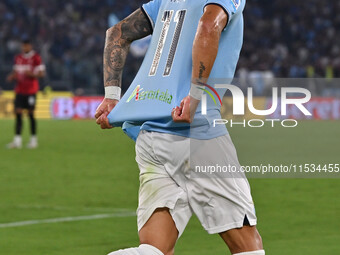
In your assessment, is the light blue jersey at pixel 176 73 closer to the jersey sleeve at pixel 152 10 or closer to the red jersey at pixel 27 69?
the jersey sleeve at pixel 152 10

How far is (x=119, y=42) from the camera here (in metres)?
4.55

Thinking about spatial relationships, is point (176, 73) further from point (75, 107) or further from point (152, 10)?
point (75, 107)

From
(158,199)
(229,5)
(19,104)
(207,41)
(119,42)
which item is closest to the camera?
(207,41)

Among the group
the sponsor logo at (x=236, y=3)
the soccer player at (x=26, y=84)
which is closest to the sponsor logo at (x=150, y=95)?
the sponsor logo at (x=236, y=3)

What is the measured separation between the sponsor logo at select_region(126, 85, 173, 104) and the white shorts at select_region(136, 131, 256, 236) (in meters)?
0.17

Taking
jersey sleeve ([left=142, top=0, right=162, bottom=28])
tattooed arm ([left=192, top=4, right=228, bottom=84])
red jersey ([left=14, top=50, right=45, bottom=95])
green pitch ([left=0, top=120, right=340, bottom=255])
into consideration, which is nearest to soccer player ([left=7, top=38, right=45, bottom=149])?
red jersey ([left=14, top=50, right=45, bottom=95])

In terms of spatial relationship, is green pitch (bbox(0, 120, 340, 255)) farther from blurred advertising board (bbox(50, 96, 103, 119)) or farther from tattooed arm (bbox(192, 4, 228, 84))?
blurred advertising board (bbox(50, 96, 103, 119))

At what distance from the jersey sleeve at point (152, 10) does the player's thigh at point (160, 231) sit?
1.04 m

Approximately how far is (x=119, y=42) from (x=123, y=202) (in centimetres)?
574

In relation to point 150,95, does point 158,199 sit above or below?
below

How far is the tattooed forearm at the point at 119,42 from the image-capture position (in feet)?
14.8

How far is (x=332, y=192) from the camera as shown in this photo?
11.2 metres

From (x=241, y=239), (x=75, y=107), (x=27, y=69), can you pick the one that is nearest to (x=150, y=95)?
(x=241, y=239)

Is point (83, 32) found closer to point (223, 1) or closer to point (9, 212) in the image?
point (9, 212)
